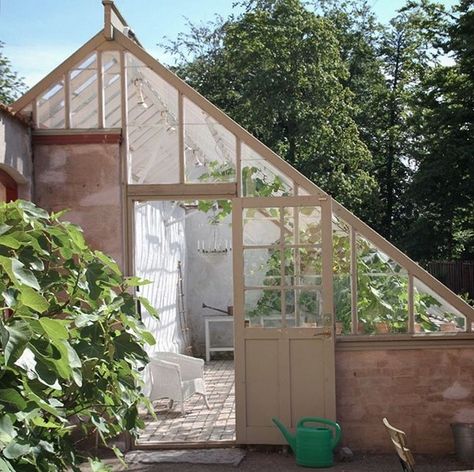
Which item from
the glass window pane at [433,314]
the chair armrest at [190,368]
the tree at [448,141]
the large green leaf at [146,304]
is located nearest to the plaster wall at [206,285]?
the chair armrest at [190,368]

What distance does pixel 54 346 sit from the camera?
3479 millimetres

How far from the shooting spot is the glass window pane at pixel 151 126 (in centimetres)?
780

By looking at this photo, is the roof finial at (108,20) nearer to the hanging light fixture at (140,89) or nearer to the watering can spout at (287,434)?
the hanging light fixture at (140,89)

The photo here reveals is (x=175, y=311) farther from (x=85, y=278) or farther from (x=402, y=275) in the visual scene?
(x=85, y=278)

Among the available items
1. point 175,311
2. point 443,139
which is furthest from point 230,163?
point 443,139

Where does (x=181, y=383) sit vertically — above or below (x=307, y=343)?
below

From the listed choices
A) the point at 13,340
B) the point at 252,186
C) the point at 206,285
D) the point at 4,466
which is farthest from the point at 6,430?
the point at 206,285

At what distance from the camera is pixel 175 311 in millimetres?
13758

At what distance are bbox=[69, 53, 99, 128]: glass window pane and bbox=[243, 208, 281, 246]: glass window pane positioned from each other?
162 cm

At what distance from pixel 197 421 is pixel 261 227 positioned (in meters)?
2.68

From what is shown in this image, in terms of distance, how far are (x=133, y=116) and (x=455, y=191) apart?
13.5 metres

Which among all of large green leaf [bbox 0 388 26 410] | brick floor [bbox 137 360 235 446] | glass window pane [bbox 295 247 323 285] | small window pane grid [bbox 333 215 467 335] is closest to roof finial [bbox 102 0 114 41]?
glass window pane [bbox 295 247 323 285]

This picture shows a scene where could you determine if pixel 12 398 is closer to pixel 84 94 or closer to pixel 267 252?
pixel 267 252

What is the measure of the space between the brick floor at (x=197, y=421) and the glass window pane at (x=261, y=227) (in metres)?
1.88
